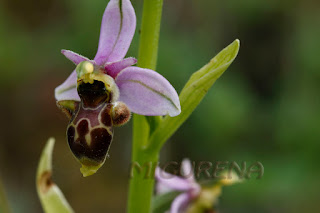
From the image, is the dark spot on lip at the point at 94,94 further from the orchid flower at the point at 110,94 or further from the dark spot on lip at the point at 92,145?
the dark spot on lip at the point at 92,145

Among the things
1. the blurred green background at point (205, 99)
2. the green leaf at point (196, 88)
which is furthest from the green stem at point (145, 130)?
the blurred green background at point (205, 99)

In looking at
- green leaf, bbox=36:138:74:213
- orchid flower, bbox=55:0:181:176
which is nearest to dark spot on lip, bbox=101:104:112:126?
orchid flower, bbox=55:0:181:176

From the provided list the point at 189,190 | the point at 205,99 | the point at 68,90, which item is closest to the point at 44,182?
the point at 68,90

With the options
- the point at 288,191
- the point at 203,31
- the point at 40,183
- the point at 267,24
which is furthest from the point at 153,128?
the point at 267,24

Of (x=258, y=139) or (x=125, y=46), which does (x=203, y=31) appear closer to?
(x=258, y=139)

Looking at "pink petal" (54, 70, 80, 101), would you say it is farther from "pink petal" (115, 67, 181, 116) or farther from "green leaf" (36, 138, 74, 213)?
"green leaf" (36, 138, 74, 213)
